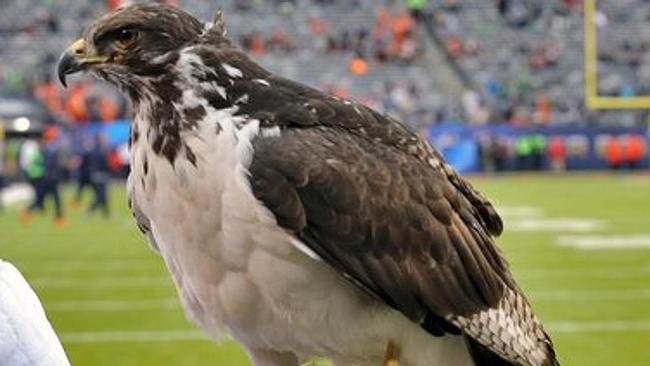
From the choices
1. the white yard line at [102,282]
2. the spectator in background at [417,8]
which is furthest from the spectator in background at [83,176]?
the spectator in background at [417,8]

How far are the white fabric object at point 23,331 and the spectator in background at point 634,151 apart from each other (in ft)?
86.6

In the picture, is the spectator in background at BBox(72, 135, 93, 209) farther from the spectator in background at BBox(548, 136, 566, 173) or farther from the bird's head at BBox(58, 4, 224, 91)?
the bird's head at BBox(58, 4, 224, 91)

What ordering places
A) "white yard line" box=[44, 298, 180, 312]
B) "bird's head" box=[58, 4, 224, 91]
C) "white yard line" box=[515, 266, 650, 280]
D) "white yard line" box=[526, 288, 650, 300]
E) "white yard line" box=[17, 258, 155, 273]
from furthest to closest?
"white yard line" box=[17, 258, 155, 273]
"white yard line" box=[515, 266, 650, 280]
"white yard line" box=[526, 288, 650, 300]
"white yard line" box=[44, 298, 180, 312]
"bird's head" box=[58, 4, 224, 91]

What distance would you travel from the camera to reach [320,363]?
7.69 ft

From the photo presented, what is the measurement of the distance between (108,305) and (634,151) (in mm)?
19131

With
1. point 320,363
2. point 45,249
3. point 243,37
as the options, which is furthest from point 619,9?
point 320,363

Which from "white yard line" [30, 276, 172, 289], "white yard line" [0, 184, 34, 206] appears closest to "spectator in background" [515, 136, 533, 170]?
"white yard line" [0, 184, 34, 206]

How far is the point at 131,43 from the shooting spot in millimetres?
2027

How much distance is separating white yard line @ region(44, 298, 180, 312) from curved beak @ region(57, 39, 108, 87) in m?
7.97

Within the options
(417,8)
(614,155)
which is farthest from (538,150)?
(417,8)

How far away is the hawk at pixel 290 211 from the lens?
6.66 feet

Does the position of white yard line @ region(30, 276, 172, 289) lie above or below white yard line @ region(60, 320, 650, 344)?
below

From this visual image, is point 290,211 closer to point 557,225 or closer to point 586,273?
point 586,273

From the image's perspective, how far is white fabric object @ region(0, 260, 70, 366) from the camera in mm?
1769
